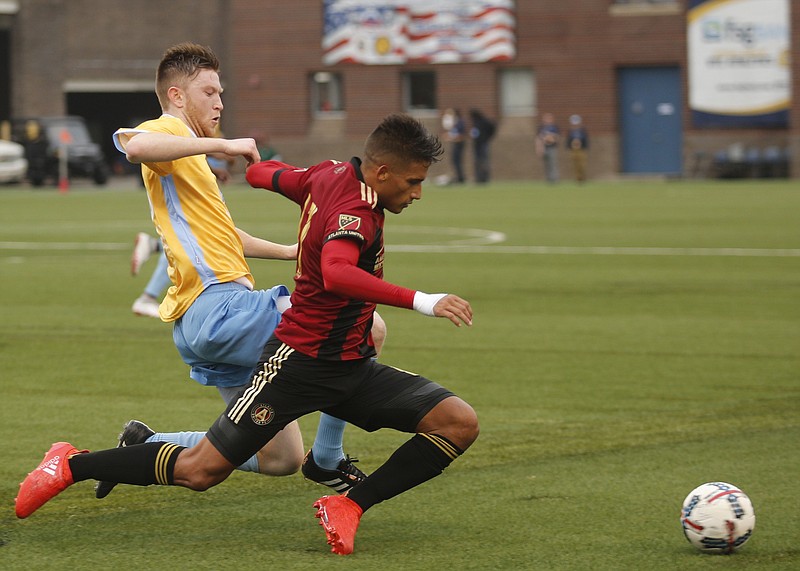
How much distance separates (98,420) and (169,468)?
2.99 m

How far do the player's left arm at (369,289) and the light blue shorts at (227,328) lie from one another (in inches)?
28.5

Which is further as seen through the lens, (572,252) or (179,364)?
(572,252)

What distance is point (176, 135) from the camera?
6129mm

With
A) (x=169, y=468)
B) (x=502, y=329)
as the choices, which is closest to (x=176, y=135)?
(x=169, y=468)

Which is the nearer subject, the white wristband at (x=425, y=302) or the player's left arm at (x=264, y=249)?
the white wristband at (x=425, y=302)

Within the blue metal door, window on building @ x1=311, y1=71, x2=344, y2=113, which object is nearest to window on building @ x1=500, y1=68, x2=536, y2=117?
the blue metal door

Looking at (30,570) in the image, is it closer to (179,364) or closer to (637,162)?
(179,364)

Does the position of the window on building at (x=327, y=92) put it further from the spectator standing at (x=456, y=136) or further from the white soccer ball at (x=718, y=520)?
the white soccer ball at (x=718, y=520)

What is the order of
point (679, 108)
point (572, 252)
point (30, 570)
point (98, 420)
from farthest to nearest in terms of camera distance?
point (679, 108), point (572, 252), point (98, 420), point (30, 570)

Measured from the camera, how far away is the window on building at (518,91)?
2111 inches

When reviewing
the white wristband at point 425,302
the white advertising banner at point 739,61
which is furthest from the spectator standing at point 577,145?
the white wristband at point 425,302

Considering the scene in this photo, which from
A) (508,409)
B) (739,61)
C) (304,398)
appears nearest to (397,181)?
(304,398)

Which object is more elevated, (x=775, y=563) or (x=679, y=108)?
(x=679, y=108)

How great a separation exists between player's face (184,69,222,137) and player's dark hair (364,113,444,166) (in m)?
1.10
